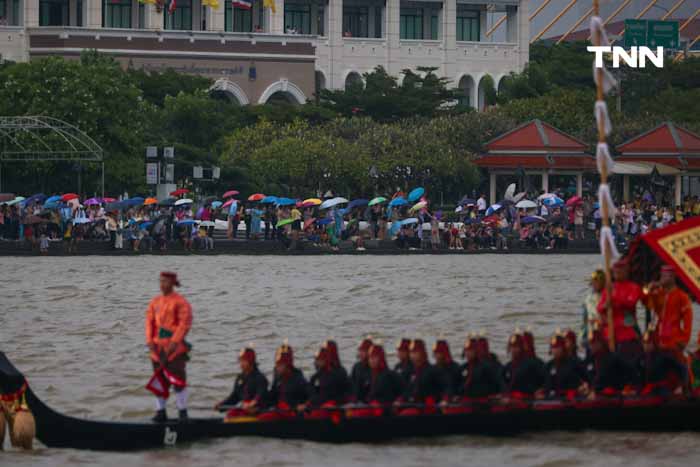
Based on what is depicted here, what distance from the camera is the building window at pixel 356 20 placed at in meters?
108

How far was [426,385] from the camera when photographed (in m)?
20.1

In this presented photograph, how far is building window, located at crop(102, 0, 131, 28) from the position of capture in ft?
319

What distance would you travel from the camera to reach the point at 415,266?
53.2 metres

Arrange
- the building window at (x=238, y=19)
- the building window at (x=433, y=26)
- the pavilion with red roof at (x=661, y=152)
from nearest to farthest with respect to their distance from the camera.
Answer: the pavilion with red roof at (x=661, y=152), the building window at (x=238, y=19), the building window at (x=433, y=26)

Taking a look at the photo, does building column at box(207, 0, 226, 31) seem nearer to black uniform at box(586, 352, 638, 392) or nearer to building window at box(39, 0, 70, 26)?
building window at box(39, 0, 70, 26)

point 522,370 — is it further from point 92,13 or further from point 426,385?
point 92,13

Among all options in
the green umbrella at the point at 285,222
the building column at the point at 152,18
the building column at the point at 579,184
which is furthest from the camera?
the building column at the point at 152,18

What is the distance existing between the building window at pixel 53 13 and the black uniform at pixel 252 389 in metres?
78.5

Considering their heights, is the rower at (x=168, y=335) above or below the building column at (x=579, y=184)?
below

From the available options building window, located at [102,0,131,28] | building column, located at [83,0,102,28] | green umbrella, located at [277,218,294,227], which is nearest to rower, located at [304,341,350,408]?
green umbrella, located at [277,218,294,227]

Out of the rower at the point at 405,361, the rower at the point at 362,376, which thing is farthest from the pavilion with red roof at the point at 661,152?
the rower at the point at 362,376

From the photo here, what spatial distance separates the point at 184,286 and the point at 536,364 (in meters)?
26.0

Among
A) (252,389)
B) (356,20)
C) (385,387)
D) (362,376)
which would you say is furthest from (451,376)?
(356,20)

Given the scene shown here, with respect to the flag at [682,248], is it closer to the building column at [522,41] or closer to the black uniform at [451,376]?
the black uniform at [451,376]
